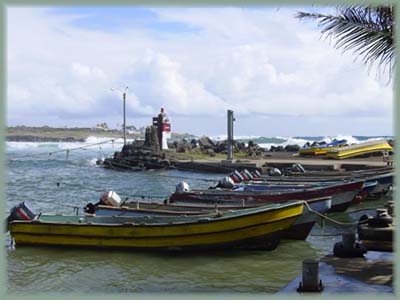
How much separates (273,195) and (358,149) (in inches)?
759

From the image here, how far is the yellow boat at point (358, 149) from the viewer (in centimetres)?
3219

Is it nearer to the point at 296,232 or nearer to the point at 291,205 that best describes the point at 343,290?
the point at 291,205

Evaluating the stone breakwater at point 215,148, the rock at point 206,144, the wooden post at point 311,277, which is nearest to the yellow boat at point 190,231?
the wooden post at point 311,277

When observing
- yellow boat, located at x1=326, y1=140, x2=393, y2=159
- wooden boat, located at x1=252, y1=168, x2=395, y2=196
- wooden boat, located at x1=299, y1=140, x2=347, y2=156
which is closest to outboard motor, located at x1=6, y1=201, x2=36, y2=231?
wooden boat, located at x1=252, y1=168, x2=395, y2=196

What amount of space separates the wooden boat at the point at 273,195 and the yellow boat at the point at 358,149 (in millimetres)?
16289

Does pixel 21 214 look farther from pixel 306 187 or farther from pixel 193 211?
pixel 306 187

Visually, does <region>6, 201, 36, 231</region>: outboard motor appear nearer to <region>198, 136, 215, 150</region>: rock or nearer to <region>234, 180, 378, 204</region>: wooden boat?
<region>234, 180, 378, 204</region>: wooden boat

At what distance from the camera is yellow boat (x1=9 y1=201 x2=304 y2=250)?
10586 mm

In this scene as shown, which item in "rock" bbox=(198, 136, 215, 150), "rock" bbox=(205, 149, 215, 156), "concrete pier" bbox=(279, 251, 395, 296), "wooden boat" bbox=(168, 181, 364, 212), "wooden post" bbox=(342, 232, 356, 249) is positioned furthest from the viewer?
"rock" bbox=(198, 136, 215, 150)

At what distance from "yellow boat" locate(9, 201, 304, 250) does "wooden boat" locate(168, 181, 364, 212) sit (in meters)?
3.78

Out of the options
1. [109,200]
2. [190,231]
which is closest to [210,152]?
[109,200]

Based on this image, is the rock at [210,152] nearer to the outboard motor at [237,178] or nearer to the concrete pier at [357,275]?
the outboard motor at [237,178]

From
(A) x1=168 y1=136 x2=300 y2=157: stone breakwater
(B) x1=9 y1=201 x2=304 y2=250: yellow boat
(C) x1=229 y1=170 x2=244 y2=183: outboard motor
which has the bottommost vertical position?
(B) x1=9 y1=201 x2=304 y2=250: yellow boat

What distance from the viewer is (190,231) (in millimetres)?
10578
